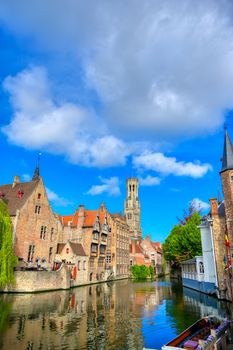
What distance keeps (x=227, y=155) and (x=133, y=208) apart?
338 ft

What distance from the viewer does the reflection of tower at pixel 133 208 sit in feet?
411

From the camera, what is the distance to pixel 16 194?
46906 millimetres

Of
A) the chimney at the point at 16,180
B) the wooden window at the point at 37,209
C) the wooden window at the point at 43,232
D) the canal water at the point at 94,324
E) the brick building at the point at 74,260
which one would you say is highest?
the chimney at the point at 16,180

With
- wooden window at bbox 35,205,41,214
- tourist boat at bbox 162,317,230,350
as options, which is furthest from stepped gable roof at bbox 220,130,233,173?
wooden window at bbox 35,205,41,214

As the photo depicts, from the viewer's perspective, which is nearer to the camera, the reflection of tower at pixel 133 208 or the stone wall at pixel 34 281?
the stone wall at pixel 34 281

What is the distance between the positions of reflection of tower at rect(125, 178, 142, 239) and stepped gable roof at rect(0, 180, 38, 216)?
78858mm

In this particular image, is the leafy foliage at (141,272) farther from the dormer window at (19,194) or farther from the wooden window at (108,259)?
the dormer window at (19,194)

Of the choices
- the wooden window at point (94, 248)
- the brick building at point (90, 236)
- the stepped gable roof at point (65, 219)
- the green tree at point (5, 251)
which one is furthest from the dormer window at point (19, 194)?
the wooden window at point (94, 248)

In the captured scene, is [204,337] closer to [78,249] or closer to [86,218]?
[78,249]

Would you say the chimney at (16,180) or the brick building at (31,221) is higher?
the chimney at (16,180)

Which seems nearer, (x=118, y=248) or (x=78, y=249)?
(x=78, y=249)

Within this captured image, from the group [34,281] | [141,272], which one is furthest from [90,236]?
[141,272]

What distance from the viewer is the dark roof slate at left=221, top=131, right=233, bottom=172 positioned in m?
31.2

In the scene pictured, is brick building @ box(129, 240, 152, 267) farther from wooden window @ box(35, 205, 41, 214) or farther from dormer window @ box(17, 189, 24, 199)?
dormer window @ box(17, 189, 24, 199)
